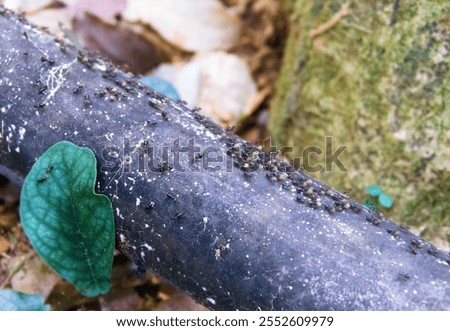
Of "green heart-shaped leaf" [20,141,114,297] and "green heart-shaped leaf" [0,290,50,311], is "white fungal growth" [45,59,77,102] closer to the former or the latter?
"green heart-shaped leaf" [20,141,114,297]

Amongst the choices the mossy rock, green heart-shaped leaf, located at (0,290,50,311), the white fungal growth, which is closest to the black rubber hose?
the white fungal growth

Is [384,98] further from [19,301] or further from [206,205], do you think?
[19,301]

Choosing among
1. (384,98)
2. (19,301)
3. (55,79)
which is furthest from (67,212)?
(384,98)

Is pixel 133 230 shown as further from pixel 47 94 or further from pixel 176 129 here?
pixel 47 94

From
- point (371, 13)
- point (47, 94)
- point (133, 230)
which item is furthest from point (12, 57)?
point (371, 13)

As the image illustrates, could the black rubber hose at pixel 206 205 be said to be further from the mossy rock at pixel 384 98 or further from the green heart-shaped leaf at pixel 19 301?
the mossy rock at pixel 384 98

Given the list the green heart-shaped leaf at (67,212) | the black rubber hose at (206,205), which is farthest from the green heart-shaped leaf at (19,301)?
the black rubber hose at (206,205)
